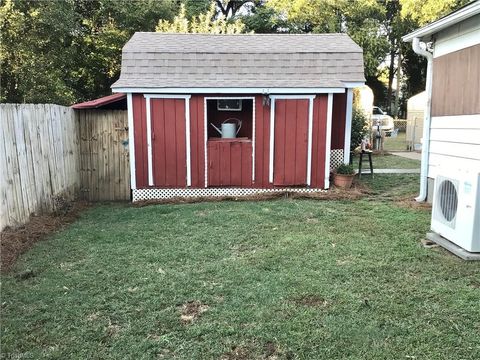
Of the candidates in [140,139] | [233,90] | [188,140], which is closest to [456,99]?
[233,90]

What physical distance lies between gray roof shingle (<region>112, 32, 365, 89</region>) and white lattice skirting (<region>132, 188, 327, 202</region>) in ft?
6.41

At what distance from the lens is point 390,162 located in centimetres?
1243

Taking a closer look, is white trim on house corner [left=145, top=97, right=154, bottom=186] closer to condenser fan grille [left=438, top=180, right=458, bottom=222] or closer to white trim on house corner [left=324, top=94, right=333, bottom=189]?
white trim on house corner [left=324, top=94, right=333, bottom=189]

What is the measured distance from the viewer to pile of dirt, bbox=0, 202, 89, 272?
4.41m

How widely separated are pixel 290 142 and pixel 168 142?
231 centimetres

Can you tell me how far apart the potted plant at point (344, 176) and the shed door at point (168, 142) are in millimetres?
3020

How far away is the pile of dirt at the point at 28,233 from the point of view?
173 inches

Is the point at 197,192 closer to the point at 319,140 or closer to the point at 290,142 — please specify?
the point at 290,142

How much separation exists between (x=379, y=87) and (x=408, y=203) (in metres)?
30.5

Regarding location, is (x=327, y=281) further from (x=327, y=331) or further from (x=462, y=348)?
(x=462, y=348)

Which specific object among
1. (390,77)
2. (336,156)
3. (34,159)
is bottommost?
(336,156)

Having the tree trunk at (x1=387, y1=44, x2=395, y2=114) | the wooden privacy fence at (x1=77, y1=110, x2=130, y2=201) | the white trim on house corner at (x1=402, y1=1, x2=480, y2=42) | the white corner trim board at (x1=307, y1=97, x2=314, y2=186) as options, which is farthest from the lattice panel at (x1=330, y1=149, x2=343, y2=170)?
the tree trunk at (x1=387, y1=44, x2=395, y2=114)

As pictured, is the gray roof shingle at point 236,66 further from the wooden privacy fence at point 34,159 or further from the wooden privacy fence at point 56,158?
the wooden privacy fence at point 34,159

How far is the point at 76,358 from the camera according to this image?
2660 millimetres
